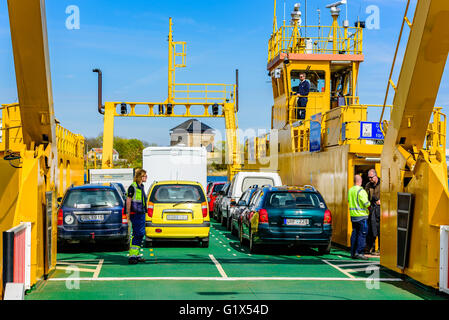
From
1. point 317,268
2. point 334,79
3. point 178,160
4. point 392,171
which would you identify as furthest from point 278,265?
point 334,79

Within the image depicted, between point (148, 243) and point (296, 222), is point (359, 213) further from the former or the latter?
point (148, 243)

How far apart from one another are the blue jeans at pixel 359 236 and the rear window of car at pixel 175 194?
155 inches

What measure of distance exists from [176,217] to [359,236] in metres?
4.47

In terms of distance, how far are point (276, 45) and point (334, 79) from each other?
9.10ft

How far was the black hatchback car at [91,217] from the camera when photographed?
583 inches

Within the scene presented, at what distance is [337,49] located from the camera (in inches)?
1003

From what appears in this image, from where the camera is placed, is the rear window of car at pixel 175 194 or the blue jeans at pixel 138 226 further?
the rear window of car at pixel 175 194

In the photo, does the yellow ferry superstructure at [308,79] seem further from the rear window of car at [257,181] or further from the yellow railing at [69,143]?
the yellow railing at [69,143]

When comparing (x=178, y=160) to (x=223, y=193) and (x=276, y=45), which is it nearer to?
(x=223, y=193)

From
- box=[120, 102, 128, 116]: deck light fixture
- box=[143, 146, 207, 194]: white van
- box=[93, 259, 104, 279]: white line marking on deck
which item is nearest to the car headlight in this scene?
box=[93, 259, 104, 279]: white line marking on deck

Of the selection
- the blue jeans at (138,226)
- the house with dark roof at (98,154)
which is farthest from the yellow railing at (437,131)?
the house with dark roof at (98,154)

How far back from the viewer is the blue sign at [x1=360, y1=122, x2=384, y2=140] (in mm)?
15516

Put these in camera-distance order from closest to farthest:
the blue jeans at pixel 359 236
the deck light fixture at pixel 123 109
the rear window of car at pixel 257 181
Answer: the blue jeans at pixel 359 236, the rear window of car at pixel 257 181, the deck light fixture at pixel 123 109

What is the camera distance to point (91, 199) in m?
15.0
